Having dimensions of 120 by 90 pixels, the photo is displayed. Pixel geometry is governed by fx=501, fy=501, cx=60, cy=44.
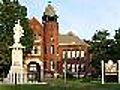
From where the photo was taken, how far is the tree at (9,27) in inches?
2918

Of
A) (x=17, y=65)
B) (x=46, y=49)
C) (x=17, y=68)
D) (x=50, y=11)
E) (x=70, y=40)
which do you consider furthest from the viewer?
(x=70, y=40)

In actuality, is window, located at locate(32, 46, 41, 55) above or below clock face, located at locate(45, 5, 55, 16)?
below

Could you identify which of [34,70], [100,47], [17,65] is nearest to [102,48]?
[100,47]

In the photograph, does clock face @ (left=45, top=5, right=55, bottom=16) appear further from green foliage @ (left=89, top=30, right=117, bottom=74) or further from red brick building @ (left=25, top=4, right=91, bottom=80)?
green foliage @ (left=89, top=30, right=117, bottom=74)

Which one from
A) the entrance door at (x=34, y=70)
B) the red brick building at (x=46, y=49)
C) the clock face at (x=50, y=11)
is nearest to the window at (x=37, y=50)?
the red brick building at (x=46, y=49)

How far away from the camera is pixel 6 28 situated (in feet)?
253

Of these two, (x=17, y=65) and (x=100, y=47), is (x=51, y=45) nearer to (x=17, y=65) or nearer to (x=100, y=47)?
(x=100, y=47)

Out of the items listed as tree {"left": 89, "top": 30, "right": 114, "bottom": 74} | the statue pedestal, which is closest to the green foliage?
tree {"left": 89, "top": 30, "right": 114, "bottom": 74}

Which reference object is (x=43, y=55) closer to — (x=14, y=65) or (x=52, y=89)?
(x=14, y=65)

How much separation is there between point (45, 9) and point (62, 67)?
1262cm

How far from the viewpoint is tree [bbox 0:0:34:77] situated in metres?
74.1

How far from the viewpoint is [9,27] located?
77.1 meters

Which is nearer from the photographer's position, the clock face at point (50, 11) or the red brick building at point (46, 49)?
the red brick building at point (46, 49)

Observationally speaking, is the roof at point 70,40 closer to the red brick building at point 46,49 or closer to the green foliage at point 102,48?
the red brick building at point 46,49
